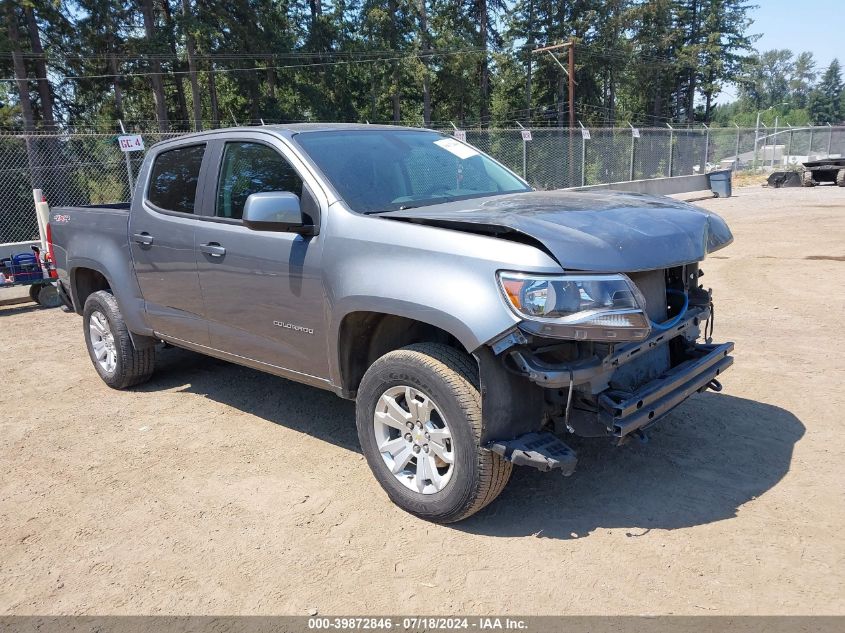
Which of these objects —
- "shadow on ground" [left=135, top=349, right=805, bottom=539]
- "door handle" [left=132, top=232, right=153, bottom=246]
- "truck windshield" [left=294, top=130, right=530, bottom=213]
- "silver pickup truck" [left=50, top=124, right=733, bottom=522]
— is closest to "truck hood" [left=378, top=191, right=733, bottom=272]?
"silver pickup truck" [left=50, top=124, right=733, bottom=522]

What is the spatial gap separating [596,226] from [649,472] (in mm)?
1527

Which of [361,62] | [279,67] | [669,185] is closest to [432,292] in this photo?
[669,185]

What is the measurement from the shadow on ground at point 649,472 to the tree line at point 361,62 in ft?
82.4

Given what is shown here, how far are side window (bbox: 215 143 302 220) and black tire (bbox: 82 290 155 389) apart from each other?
1711 mm

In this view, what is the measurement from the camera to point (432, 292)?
10.6 ft

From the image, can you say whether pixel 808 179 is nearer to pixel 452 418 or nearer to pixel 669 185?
pixel 669 185

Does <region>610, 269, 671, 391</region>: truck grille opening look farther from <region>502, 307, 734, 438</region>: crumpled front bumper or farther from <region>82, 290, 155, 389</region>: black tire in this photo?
<region>82, 290, 155, 389</region>: black tire

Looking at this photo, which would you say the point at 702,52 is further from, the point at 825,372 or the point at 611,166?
the point at 825,372

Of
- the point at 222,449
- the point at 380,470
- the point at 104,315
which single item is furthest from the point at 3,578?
the point at 104,315

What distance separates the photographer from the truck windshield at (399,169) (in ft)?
13.3

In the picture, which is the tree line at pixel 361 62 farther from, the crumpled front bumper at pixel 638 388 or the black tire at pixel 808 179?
the crumpled front bumper at pixel 638 388

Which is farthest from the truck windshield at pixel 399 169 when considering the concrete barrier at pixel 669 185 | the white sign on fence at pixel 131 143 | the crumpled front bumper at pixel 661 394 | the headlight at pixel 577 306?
the concrete barrier at pixel 669 185

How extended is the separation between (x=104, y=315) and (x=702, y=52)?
62254mm

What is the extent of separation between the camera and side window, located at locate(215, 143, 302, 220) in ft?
13.8
